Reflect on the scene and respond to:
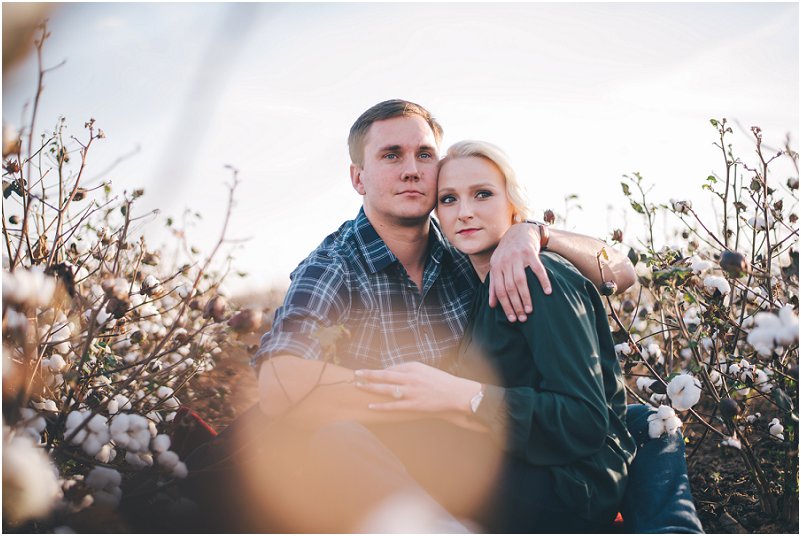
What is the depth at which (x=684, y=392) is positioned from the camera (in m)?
2.12

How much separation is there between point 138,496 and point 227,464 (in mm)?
268

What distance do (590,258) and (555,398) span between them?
2.39 feet

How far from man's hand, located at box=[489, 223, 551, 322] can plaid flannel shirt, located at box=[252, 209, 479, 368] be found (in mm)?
481

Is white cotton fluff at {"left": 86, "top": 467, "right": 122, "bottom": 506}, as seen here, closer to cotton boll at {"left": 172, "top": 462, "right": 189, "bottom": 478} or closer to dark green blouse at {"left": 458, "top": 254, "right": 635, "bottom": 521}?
cotton boll at {"left": 172, "top": 462, "right": 189, "bottom": 478}

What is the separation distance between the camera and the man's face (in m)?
2.43

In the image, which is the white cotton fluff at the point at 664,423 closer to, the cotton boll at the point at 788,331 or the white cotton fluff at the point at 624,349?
the white cotton fluff at the point at 624,349

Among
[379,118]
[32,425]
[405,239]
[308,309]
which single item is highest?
[379,118]

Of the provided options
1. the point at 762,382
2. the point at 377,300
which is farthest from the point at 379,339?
the point at 762,382

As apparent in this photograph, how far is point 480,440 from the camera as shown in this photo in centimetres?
179

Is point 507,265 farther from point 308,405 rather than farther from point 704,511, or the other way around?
point 704,511

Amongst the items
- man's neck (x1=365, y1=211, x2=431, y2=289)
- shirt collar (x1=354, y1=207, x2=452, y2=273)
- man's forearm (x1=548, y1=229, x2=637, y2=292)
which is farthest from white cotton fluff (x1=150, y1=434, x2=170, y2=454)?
man's forearm (x1=548, y1=229, x2=637, y2=292)

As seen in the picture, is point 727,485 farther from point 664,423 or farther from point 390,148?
point 390,148

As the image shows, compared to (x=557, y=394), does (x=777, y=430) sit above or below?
below

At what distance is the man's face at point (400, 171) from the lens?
2.43m
